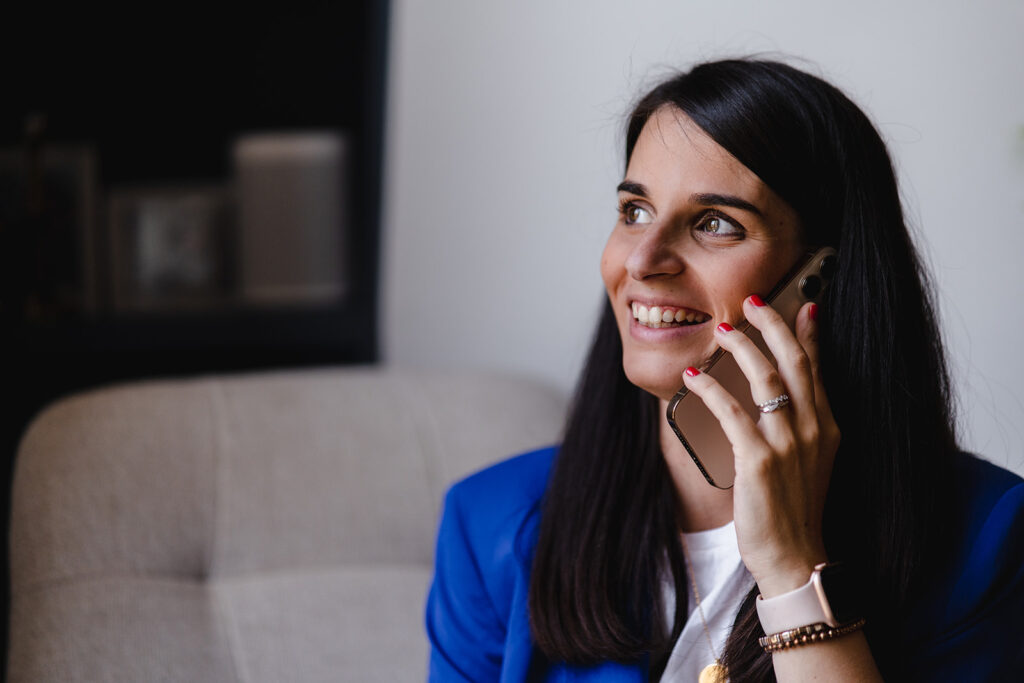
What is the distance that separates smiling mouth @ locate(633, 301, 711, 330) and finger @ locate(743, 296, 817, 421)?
5 centimetres

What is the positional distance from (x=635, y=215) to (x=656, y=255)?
97mm

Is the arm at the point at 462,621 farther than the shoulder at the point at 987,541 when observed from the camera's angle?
Yes

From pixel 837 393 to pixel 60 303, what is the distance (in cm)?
211

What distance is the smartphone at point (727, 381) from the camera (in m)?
1.03

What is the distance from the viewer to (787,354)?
0.98m

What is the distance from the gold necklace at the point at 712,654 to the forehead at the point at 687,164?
396mm

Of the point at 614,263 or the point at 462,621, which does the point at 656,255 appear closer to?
the point at 614,263

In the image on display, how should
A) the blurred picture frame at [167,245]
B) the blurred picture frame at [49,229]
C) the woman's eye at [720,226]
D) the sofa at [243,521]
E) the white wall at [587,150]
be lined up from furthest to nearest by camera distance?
the blurred picture frame at [167,245], the blurred picture frame at [49,229], the sofa at [243,521], the white wall at [587,150], the woman's eye at [720,226]

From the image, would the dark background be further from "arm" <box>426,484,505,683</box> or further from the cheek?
the cheek

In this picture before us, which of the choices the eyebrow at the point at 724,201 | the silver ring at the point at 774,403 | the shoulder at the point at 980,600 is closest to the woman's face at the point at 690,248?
the eyebrow at the point at 724,201

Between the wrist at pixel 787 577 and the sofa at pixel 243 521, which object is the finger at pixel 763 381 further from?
the sofa at pixel 243 521

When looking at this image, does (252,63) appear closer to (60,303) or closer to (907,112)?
(60,303)

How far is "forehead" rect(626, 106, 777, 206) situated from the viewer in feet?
3.29

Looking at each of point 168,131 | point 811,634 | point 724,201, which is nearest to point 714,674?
point 811,634
